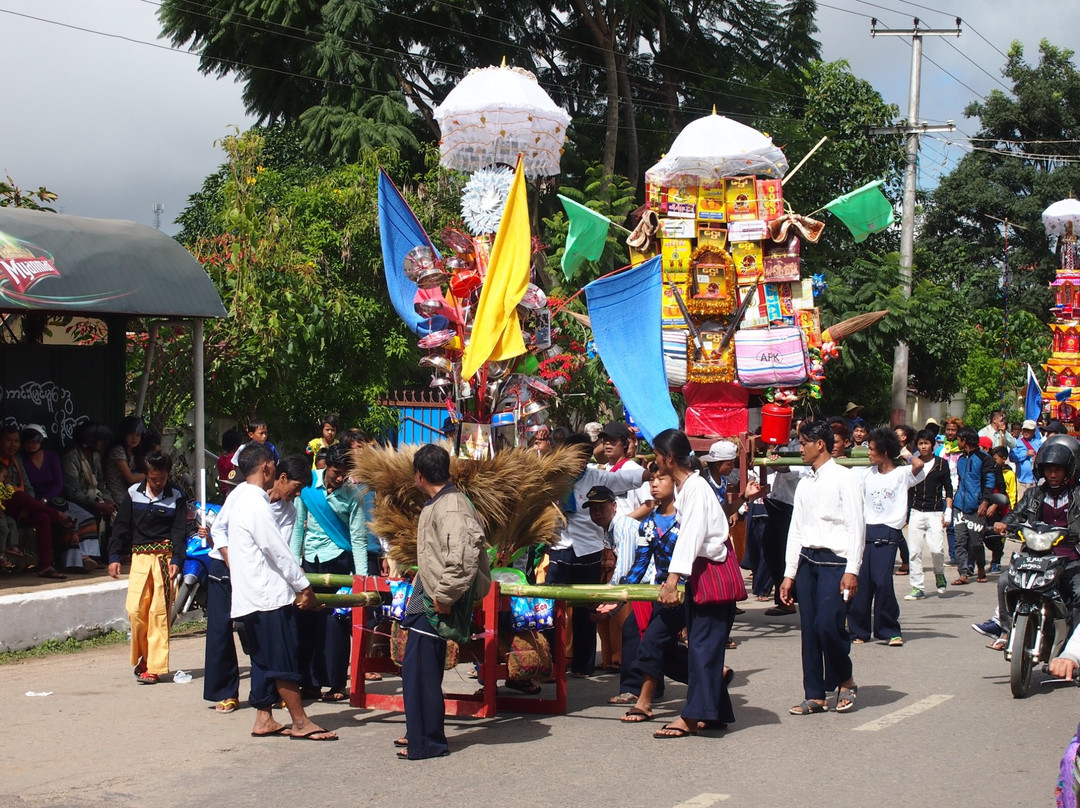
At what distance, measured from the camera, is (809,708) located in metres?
7.39

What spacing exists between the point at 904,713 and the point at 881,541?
2740 mm

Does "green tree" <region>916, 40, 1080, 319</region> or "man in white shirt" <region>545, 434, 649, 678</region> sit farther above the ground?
"green tree" <region>916, 40, 1080, 319</region>

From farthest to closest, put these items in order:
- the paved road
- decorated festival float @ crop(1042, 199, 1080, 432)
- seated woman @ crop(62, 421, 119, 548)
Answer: decorated festival float @ crop(1042, 199, 1080, 432) < seated woman @ crop(62, 421, 119, 548) < the paved road

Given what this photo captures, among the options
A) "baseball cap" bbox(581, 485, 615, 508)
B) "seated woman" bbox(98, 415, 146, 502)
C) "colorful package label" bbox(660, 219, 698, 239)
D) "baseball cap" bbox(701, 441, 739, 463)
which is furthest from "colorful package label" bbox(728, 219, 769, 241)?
"seated woman" bbox(98, 415, 146, 502)

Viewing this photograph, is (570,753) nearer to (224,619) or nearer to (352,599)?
(352,599)

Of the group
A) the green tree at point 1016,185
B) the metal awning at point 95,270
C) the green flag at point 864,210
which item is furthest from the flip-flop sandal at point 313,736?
the green tree at point 1016,185

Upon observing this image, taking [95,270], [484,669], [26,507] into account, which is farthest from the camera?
[95,270]

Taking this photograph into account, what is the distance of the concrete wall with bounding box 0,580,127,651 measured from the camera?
9.41 m

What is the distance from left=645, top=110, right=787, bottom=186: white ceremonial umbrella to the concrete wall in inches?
230

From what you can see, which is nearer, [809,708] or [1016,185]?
[809,708]

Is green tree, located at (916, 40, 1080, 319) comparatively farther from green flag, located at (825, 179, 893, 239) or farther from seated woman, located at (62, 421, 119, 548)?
seated woman, located at (62, 421, 119, 548)

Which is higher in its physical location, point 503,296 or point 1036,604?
point 503,296

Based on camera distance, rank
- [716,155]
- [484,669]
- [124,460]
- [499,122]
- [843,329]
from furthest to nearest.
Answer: [843,329] < [124,460] < [716,155] < [499,122] < [484,669]

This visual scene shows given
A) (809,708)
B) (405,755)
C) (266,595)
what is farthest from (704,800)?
→ (266,595)
